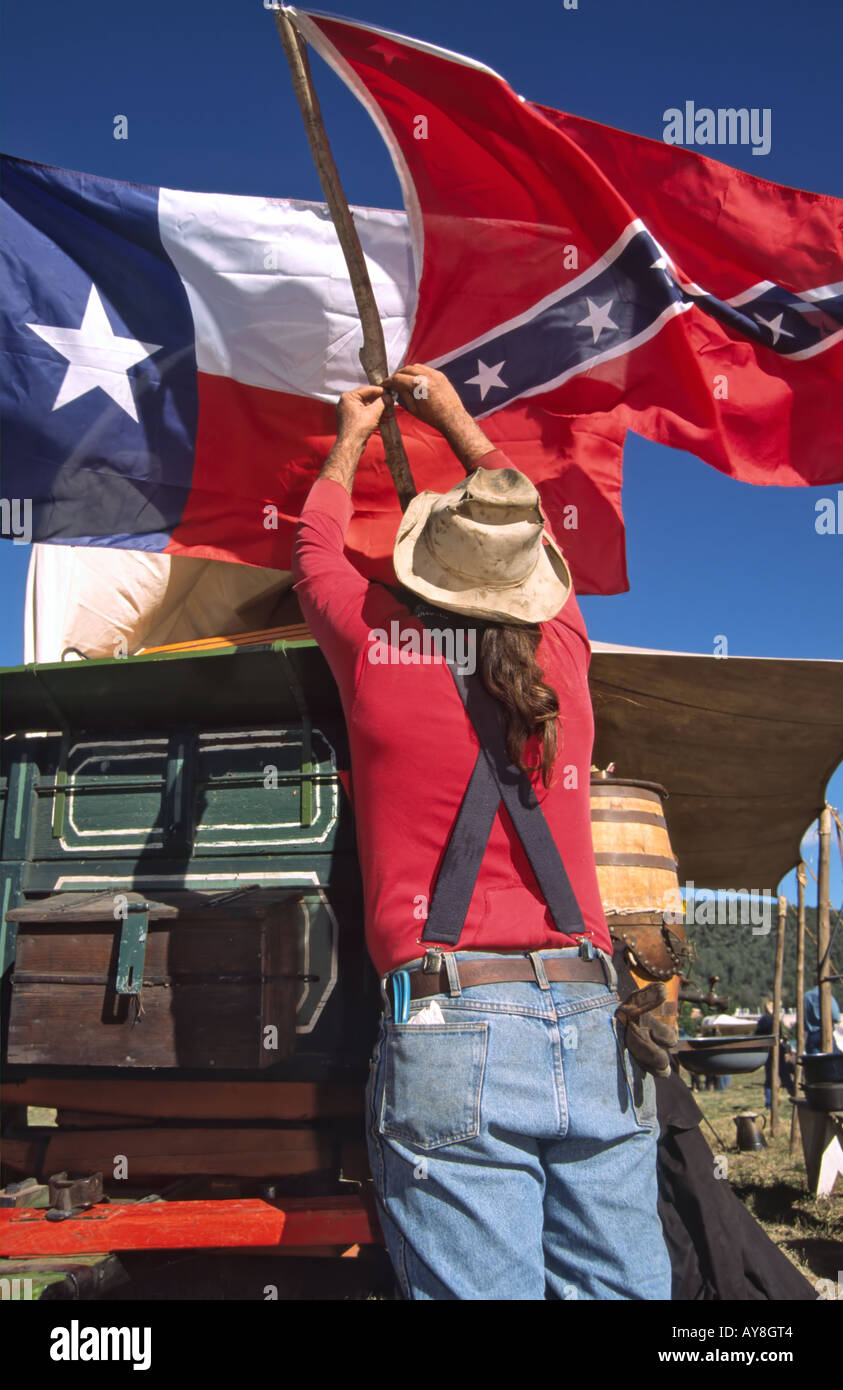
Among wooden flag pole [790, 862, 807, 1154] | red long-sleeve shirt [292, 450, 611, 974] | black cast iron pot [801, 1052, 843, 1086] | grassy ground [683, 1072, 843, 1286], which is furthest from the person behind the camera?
wooden flag pole [790, 862, 807, 1154]

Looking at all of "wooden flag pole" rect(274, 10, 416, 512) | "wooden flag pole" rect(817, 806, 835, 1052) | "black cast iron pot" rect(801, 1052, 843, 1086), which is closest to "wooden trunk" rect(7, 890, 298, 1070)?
"wooden flag pole" rect(274, 10, 416, 512)

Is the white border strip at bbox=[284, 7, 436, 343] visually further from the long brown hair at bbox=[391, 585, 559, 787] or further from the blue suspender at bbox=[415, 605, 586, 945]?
the blue suspender at bbox=[415, 605, 586, 945]

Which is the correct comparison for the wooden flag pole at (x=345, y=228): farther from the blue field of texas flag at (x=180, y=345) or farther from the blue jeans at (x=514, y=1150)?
the blue jeans at (x=514, y=1150)

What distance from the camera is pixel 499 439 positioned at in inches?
171

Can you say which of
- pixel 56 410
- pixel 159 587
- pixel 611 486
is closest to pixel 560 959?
pixel 611 486

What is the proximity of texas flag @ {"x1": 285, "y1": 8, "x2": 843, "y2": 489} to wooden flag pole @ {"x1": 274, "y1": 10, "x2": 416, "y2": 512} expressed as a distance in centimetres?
55

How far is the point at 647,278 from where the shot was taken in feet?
12.5

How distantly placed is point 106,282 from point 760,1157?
29.7 feet

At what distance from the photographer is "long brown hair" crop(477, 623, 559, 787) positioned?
7.14 feet

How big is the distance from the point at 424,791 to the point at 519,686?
337 millimetres

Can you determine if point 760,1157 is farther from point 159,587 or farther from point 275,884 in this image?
point 159,587

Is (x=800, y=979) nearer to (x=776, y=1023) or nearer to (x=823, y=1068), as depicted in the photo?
(x=776, y=1023)

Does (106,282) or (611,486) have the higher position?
(106,282)

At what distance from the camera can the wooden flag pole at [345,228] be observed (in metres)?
3.22
